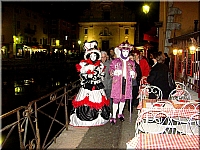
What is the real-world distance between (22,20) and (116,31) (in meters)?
23.2

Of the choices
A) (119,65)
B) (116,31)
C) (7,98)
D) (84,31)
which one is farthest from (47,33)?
(119,65)

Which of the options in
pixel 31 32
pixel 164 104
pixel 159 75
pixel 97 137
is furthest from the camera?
pixel 31 32

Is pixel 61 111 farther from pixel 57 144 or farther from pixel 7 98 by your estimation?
pixel 57 144

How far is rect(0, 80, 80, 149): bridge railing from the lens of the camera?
13.4 ft

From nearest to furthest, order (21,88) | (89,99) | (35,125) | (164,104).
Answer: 1. (35,125)
2. (164,104)
3. (89,99)
4. (21,88)

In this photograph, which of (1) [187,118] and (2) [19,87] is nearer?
(1) [187,118]

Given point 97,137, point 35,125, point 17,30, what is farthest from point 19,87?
point 17,30

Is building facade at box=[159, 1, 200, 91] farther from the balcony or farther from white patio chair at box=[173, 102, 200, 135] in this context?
the balcony

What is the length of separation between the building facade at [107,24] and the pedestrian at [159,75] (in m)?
60.4

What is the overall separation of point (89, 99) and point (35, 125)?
2108 mm

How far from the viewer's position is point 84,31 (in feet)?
221

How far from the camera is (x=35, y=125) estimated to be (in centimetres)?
494

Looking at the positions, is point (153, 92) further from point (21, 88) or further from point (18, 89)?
point (21, 88)

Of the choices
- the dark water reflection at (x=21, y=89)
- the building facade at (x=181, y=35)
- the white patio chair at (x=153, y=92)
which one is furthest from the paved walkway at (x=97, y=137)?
the dark water reflection at (x=21, y=89)
